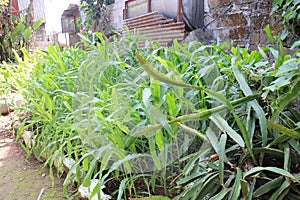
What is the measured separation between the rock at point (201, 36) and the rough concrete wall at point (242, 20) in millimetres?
53

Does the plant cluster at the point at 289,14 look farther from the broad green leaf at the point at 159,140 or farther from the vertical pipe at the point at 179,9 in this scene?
the broad green leaf at the point at 159,140

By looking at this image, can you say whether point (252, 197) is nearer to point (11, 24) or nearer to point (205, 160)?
point (205, 160)

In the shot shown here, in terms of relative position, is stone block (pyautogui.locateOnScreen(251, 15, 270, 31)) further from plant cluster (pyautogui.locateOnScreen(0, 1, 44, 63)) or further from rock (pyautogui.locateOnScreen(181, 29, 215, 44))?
plant cluster (pyautogui.locateOnScreen(0, 1, 44, 63))

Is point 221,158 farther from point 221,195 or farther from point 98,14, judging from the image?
point 98,14

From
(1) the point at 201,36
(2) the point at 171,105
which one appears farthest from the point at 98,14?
(2) the point at 171,105

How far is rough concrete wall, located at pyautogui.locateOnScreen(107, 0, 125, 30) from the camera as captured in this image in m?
4.38

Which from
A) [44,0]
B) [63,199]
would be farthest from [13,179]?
[44,0]

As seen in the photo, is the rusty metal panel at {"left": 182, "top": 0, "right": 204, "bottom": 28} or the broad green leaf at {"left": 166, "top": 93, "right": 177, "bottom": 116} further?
the rusty metal panel at {"left": 182, "top": 0, "right": 204, "bottom": 28}

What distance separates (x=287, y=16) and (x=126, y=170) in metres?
1.41

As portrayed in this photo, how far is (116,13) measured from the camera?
4.58 meters

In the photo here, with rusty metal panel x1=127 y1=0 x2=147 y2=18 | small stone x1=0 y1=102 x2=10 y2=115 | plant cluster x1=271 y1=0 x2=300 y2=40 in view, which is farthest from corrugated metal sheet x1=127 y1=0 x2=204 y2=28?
small stone x1=0 y1=102 x2=10 y2=115

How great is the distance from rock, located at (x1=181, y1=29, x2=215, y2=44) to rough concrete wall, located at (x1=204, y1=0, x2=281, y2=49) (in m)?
0.05

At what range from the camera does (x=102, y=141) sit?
965mm

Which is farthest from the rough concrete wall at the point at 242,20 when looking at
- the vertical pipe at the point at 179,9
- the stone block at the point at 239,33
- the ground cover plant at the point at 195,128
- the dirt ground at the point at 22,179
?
the dirt ground at the point at 22,179
